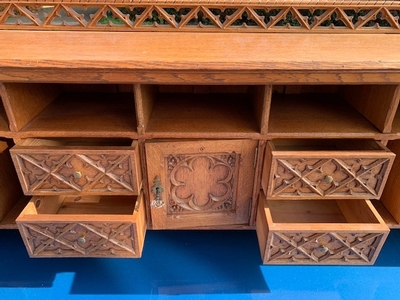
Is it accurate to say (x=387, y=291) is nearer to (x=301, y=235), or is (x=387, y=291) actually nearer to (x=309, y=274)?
(x=309, y=274)

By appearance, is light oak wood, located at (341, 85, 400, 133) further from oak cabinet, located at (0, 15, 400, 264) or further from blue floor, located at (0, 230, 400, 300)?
blue floor, located at (0, 230, 400, 300)

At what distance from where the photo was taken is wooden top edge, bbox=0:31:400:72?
2.12 ft

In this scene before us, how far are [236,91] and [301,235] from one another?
0.49 m

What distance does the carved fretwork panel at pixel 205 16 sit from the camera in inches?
32.1

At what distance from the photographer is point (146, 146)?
77cm

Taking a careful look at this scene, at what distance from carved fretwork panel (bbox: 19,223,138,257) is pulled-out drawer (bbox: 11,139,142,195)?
86 millimetres

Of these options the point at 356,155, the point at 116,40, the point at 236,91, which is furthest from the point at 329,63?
the point at 116,40

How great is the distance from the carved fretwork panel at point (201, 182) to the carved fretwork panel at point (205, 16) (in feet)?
1.18

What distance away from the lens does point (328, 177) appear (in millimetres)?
766

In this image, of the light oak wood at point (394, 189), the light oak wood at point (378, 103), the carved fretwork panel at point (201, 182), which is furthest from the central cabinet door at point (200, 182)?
the light oak wood at point (394, 189)

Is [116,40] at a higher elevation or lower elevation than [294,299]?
higher

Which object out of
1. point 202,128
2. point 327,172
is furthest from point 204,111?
point 327,172

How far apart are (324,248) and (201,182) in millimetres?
353

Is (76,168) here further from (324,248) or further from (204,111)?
(324,248)
